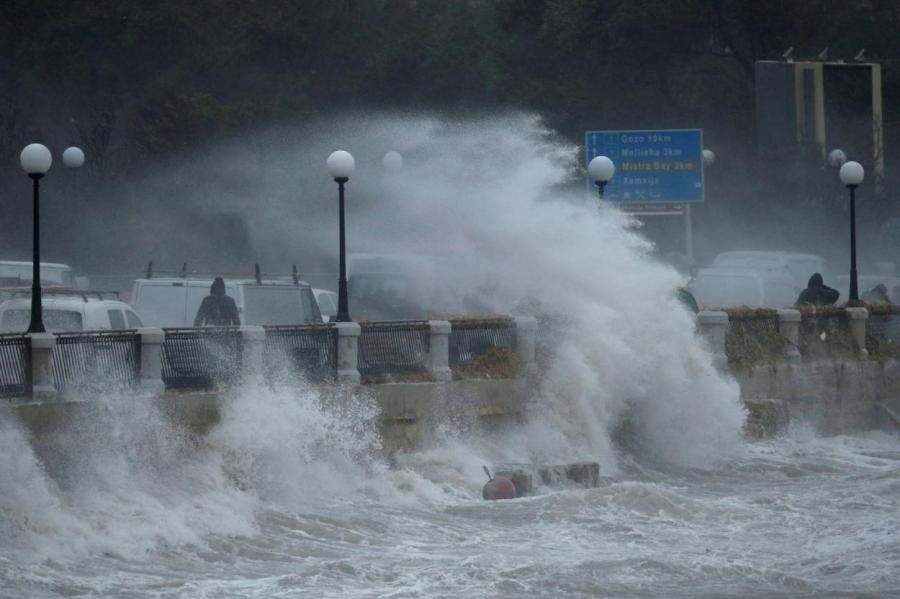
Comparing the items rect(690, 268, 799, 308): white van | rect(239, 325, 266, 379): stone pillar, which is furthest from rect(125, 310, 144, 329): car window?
rect(690, 268, 799, 308): white van

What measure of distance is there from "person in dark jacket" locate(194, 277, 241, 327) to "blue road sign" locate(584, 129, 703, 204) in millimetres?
16659

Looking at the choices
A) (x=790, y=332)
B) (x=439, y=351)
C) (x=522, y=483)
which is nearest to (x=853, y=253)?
(x=790, y=332)

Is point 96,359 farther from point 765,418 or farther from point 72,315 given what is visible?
point 765,418

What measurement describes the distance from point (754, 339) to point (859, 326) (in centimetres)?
300

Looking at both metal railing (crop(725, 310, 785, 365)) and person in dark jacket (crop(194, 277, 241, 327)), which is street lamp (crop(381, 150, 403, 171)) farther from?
person in dark jacket (crop(194, 277, 241, 327))

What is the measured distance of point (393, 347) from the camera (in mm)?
19141

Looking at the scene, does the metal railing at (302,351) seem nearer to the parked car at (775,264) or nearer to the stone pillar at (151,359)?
the stone pillar at (151,359)

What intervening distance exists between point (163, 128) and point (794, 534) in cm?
3075

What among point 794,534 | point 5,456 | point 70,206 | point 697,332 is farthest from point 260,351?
point 70,206

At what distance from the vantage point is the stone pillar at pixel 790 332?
2553 cm

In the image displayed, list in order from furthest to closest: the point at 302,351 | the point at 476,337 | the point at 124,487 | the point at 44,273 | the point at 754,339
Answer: the point at 44,273, the point at 754,339, the point at 476,337, the point at 302,351, the point at 124,487

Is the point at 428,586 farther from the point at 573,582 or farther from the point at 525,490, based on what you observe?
the point at 525,490

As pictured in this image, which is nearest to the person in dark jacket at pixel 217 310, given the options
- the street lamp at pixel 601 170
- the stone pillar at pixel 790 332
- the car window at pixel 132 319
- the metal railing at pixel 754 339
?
the car window at pixel 132 319

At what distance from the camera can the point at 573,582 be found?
551 inches
